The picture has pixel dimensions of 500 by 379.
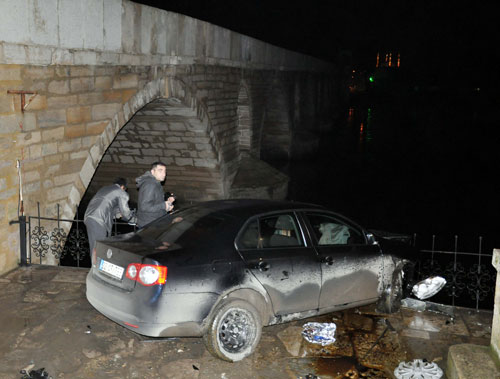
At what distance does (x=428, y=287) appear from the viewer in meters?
6.66

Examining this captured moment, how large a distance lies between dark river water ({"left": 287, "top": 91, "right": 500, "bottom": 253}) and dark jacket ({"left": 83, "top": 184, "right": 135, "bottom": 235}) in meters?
12.1

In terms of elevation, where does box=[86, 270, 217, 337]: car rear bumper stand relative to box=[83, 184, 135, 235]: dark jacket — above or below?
below

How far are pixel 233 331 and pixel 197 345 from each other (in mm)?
518

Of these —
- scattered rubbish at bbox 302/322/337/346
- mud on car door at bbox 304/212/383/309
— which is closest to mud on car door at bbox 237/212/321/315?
mud on car door at bbox 304/212/383/309

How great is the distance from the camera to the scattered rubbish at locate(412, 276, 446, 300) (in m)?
6.61

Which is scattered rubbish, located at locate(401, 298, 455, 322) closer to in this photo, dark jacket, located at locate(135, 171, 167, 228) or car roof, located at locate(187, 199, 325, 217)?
car roof, located at locate(187, 199, 325, 217)

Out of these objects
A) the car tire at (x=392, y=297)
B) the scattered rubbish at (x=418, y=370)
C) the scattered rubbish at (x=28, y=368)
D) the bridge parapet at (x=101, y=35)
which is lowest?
the scattered rubbish at (x=28, y=368)

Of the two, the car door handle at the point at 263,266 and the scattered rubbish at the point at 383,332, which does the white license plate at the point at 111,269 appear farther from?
the scattered rubbish at the point at 383,332

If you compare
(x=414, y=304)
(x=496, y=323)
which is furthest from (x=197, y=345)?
(x=414, y=304)

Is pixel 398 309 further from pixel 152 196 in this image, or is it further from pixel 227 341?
pixel 152 196

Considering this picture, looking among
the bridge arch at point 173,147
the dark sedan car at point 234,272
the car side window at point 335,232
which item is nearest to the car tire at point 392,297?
the dark sedan car at point 234,272

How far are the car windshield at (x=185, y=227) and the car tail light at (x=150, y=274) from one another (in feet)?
1.33

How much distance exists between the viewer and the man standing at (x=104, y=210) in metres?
6.93

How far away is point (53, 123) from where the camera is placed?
8.09 metres
